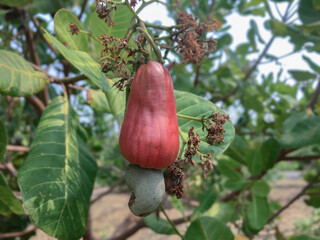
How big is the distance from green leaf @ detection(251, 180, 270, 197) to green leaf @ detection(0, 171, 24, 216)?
105 centimetres

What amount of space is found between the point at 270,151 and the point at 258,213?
31 centimetres

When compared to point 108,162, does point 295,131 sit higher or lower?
higher

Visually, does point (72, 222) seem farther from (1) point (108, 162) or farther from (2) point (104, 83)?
(1) point (108, 162)

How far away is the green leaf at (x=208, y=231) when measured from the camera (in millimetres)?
917

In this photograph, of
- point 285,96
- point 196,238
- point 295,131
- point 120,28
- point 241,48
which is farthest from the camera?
point 241,48

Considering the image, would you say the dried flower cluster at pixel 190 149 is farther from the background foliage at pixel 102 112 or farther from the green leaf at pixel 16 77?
the green leaf at pixel 16 77

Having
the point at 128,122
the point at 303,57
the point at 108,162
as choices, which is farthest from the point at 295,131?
the point at 108,162

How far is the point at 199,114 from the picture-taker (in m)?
0.78

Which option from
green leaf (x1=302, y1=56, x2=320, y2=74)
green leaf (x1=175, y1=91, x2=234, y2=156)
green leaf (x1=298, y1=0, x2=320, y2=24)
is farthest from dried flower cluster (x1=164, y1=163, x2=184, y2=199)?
green leaf (x1=302, y1=56, x2=320, y2=74)

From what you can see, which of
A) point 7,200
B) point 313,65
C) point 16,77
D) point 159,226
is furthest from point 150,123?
point 313,65

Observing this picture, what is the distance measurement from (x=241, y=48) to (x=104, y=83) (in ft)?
6.58

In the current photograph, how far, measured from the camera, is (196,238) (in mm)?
923

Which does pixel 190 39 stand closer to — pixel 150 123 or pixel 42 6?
pixel 150 123

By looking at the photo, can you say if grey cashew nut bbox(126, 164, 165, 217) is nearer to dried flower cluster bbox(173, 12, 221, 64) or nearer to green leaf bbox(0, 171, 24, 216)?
dried flower cluster bbox(173, 12, 221, 64)
